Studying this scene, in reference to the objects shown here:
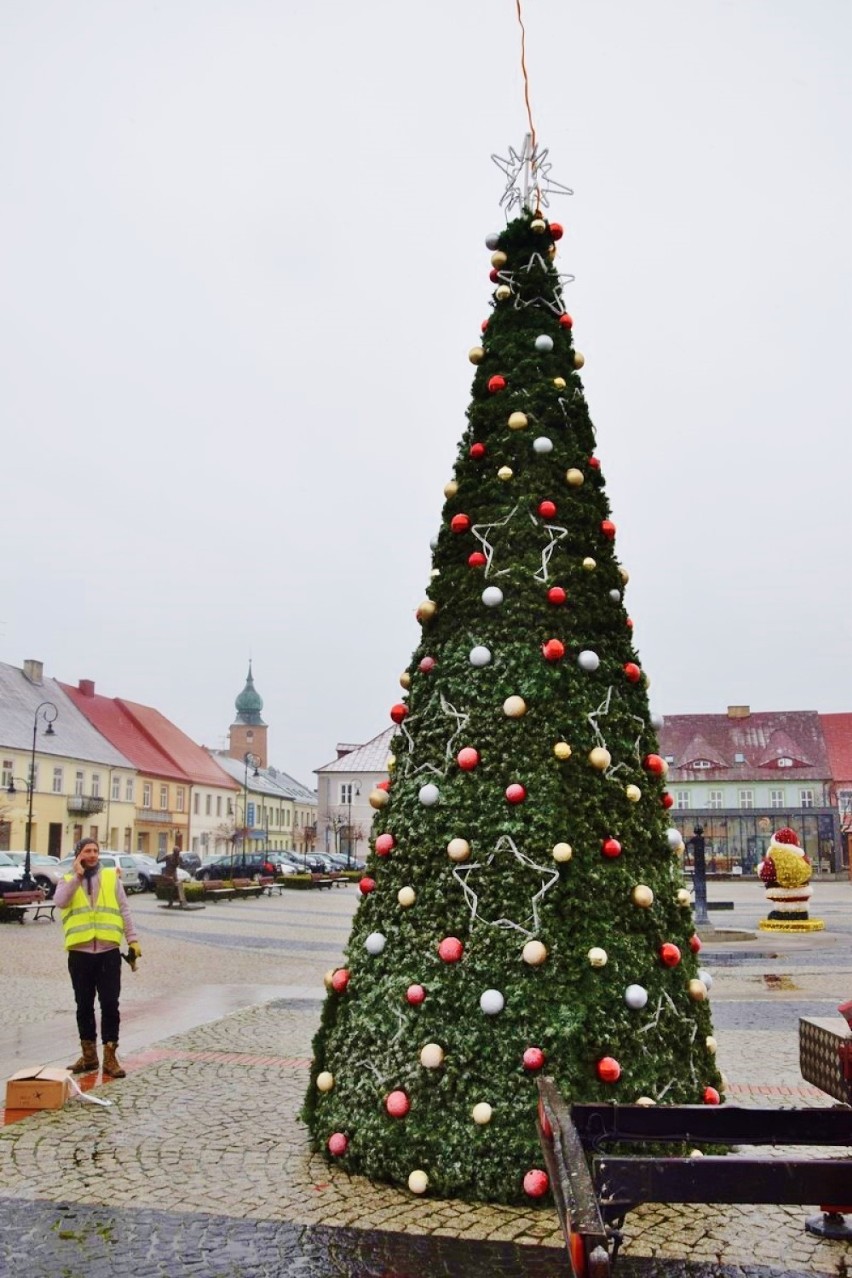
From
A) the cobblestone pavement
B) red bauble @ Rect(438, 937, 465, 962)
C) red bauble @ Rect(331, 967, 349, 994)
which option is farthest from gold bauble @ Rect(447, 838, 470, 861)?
the cobblestone pavement

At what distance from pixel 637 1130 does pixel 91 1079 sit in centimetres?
527

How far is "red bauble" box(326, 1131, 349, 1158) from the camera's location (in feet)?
16.8

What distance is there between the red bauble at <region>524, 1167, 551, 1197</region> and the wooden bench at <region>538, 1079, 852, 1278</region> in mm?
1132

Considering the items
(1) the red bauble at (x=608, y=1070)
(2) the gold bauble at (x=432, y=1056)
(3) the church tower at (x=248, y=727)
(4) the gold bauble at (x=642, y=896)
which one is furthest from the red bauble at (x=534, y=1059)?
(3) the church tower at (x=248, y=727)

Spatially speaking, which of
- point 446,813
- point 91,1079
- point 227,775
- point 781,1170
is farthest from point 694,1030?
point 227,775

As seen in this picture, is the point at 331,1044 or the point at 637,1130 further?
the point at 331,1044

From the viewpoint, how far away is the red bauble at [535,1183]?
4562mm

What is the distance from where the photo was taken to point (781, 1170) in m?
2.90

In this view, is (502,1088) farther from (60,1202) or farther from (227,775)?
(227,775)

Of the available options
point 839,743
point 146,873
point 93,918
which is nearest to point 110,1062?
point 93,918

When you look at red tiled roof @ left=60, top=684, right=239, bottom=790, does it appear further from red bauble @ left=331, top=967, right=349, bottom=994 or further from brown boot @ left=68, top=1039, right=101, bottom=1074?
red bauble @ left=331, top=967, right=349, bottom=994

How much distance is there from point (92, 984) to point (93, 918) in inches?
19.5

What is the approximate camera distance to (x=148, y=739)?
2817 inches

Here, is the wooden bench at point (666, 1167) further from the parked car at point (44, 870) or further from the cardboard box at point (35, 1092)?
the parked car at point (44, 870)
